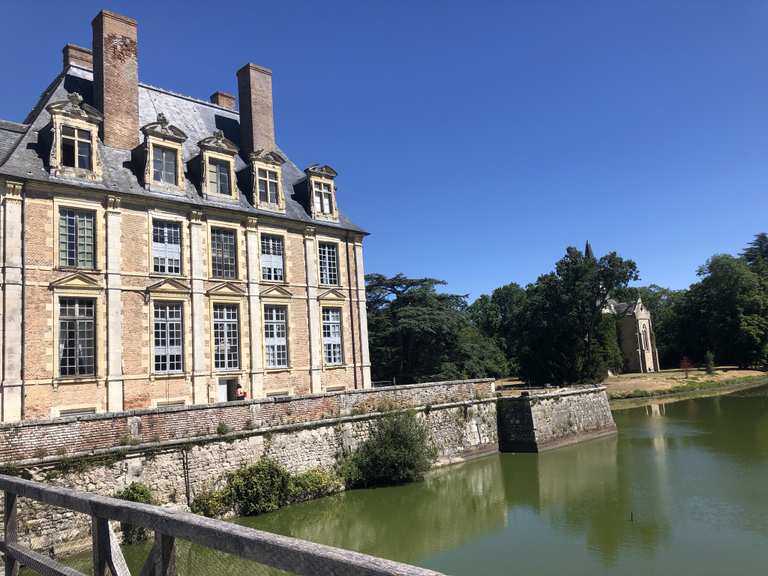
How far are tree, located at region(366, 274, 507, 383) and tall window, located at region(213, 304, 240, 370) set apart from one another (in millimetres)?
14694

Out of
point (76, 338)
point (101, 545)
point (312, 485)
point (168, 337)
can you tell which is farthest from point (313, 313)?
point (101, 545)

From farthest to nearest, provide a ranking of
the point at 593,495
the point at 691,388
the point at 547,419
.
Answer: the point at 691,388
the point at 547,419
the point at 593,495

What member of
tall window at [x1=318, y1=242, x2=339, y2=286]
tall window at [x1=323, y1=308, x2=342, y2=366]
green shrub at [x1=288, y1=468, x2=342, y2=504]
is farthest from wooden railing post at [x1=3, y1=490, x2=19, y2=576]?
tall window at [x1=318, y1=242, x2=339, y2=286]

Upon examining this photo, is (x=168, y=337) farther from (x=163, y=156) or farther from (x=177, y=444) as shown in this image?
(x=163, y=156)

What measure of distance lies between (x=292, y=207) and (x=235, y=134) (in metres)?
3.87

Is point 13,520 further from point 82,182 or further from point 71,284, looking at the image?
point 82,182

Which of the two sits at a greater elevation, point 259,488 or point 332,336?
point 332,336

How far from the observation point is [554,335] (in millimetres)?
42219

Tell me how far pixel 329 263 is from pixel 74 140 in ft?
30.5

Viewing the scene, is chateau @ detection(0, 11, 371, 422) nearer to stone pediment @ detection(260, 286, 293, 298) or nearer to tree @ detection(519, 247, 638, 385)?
stone pediment @ detection(260, 286, 293, 298)

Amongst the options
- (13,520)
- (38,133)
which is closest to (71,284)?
(38,133)

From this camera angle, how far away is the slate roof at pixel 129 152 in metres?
15.9

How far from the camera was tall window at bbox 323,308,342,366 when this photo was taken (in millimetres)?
21578

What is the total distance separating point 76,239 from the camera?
632 inches
